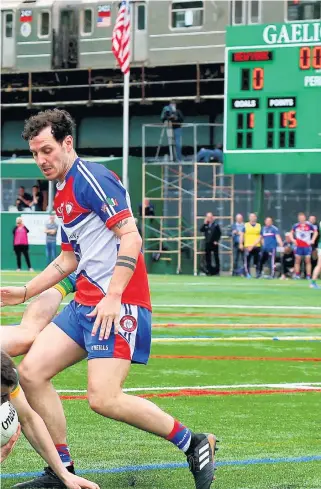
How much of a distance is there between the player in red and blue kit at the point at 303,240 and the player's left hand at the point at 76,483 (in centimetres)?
2826

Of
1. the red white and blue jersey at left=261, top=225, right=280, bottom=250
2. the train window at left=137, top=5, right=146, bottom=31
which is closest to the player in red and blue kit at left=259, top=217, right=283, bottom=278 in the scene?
the red white and blue jersey at left=261, top=225, right=280, bottom=250

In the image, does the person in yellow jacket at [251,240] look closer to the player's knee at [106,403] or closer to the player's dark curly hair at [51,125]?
the player's dark curly hair at [51,125]

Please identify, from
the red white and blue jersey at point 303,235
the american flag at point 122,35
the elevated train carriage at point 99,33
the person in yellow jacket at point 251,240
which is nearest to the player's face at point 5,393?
the red white and blue jersey at point 303,235

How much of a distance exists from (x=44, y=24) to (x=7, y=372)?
5011 centimetres

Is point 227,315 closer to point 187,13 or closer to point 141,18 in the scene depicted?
point 187,13

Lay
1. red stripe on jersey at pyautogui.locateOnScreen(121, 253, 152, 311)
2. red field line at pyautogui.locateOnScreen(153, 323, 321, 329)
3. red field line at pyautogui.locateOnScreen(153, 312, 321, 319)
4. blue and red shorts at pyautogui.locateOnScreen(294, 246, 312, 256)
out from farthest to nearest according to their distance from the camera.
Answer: blue and red shorts at pyautogui.locateOnScreen(294, 246, 312, 256) < red field line at pyautogui.locateOnScreen(153, 312, 321, 319) < red field line at pyautogui.locateOnScreen(153, 323, 321, 329) < red stripe on jersey at pyautogui.locateOnScreen(121, 253, 152, 311)

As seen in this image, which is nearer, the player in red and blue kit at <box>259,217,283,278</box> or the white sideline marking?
the white sideline marking

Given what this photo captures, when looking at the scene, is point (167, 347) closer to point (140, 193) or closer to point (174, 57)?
point (140, 193)

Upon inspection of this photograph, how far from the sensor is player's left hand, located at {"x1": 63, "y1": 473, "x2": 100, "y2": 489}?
6352 millimetres

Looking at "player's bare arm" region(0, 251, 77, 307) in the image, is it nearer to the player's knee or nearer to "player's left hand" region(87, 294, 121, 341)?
"player's left hand" region(87, 294, 121, 341)

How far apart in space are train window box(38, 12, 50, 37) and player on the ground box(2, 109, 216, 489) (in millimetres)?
48535

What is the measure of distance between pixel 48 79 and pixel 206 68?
8429 millimetres

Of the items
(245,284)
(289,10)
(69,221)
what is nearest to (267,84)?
(245,284)

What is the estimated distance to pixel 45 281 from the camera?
7238 mm
